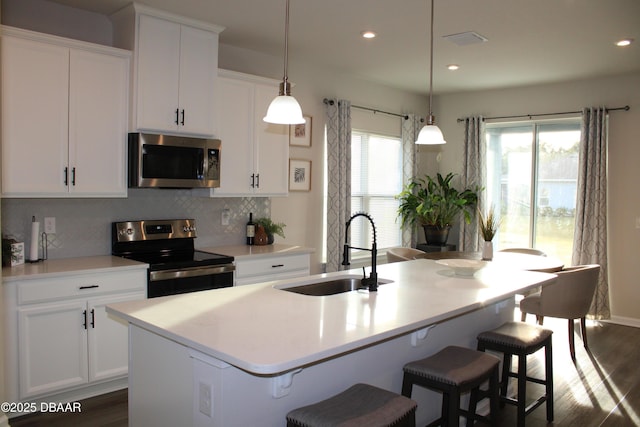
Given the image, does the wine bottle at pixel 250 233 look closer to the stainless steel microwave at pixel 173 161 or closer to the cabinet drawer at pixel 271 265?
the cabinet drawer at pixel 271 265

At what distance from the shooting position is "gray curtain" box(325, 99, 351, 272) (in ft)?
18.2

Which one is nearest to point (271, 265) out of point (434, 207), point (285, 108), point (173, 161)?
point (173, 161)

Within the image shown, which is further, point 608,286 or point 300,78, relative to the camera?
point 608,286

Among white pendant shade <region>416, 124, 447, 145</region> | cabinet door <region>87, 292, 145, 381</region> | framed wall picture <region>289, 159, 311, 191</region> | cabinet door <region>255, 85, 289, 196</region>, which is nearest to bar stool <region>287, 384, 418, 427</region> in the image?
cabinet door <region>87, 292, 145, 381</region>

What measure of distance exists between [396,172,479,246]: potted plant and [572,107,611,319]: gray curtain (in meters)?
1.27

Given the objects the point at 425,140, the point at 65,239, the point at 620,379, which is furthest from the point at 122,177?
the point at 620,379

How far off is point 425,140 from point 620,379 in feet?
7.80

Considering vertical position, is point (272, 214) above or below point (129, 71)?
below

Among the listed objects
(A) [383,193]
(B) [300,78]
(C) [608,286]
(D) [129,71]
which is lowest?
(C) [608,286]

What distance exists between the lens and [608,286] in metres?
5.77

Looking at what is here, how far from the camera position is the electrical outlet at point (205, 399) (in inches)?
74.7

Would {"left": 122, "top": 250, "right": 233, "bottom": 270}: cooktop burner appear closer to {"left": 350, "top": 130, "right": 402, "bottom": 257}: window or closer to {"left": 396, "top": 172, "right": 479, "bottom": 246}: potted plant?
{"left": 350, "top": 130, "right": 402, "bottom": 257}: window

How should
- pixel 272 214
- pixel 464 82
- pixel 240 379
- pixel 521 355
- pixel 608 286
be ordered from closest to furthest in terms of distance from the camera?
pixel 240 379, pixel 521 355, pixel 272 214, pixel 608 286, pixel 464 82

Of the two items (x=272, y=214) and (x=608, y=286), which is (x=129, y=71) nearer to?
(x=272, y=214)
